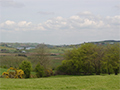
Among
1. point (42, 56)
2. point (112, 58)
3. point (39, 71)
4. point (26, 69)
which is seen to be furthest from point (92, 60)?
point (26, 69)

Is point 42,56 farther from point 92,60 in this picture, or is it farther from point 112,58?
point 112,58

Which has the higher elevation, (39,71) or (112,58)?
(112,58)

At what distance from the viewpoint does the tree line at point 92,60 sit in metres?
37.2

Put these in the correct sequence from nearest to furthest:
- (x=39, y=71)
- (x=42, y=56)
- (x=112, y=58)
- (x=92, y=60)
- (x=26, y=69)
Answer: (x=112, y=58), (x=26, y=69), (x=92, y=60), (x=39, y=71), (x=42, y=56)

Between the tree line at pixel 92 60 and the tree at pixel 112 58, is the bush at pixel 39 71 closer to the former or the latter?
the tree line at pixel 92 60

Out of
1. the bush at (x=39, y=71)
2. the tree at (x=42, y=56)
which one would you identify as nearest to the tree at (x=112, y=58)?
the bush at (x=39, y=71)

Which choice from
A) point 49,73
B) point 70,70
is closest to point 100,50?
point 70,70

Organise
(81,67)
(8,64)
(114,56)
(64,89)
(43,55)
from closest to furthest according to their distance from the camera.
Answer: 1. (64,89)
2. (114,56)
3. (81,67)
4. (43,55)
5. (8,64)

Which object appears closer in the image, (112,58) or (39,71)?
(112,58)

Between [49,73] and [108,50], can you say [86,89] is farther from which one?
[49,73]

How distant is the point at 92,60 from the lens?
134ft

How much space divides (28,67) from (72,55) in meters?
14.5

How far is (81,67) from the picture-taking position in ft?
145

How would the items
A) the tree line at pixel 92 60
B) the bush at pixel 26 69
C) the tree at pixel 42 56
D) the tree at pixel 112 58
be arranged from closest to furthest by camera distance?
the tree at pixel 112 58
the tree line at pixel 92 60
the bush at pixel 26 69
the tree at pixel 42 56
